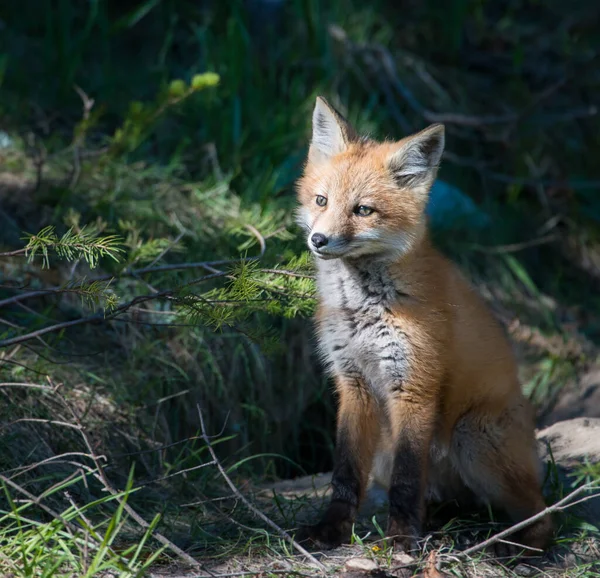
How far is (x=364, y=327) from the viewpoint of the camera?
282 cm

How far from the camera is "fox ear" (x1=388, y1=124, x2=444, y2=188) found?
287cm

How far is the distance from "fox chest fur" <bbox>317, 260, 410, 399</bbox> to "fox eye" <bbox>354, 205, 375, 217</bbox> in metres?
0.17

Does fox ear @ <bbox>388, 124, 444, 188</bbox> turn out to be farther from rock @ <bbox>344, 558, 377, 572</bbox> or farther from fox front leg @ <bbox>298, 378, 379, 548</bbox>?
rock @ <bbox>344, 558, 377, 572</bbox>

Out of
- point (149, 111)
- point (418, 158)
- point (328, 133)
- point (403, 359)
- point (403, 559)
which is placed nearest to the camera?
point (403, 559)

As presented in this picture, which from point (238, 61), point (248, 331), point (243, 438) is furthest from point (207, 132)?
point (248, 331)

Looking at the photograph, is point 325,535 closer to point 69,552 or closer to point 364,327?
point 364,327

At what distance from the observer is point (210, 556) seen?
2.71m

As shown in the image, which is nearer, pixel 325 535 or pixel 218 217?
pixel 325 535

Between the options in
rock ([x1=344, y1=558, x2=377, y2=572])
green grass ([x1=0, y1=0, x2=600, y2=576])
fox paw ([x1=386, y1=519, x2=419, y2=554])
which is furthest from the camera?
green grass ([x1=0, y1=0, x2=600, y2=576])

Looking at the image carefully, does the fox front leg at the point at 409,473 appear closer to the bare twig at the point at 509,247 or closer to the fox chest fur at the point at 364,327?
the fox chest fur at the point at 364,327

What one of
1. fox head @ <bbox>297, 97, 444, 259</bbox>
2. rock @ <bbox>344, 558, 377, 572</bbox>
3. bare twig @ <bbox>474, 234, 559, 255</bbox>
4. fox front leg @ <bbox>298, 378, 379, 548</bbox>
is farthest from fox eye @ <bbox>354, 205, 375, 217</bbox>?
bare twig @ <bbox>474, 234, 559, 255</bbox>

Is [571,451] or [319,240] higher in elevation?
[319,240]

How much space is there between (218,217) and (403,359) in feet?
7.21

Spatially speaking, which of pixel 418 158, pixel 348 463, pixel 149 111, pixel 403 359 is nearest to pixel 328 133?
pixel 418 158
